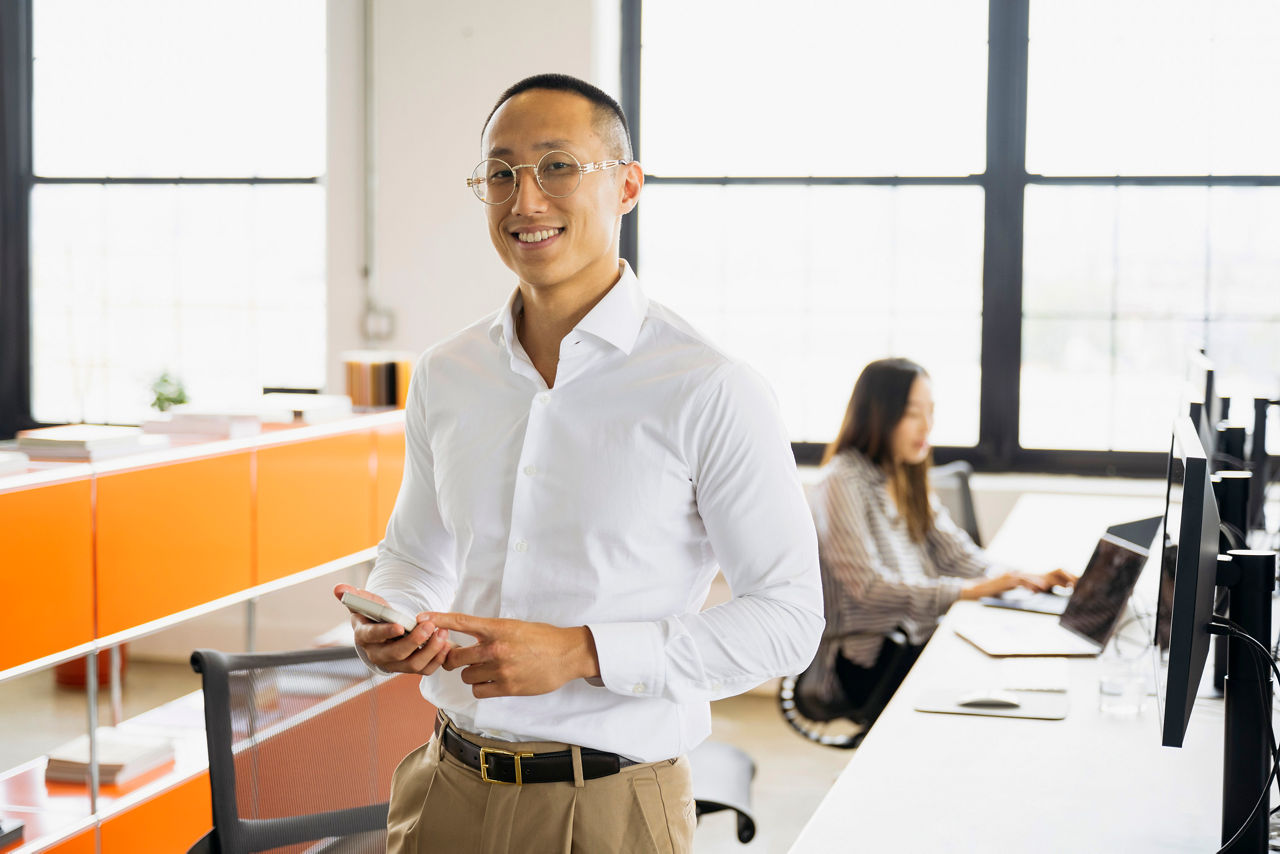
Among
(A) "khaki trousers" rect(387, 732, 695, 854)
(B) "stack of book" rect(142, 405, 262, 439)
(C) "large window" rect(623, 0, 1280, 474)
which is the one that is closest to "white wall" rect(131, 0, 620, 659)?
(C) "large window" rect(623, 0, 1280, 474)

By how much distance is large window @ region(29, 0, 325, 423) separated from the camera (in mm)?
5406

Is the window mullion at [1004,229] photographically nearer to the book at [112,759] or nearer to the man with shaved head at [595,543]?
the book at [112,759]

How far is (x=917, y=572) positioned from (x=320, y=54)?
3.44 meters

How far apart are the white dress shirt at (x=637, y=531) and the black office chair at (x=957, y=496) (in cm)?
281

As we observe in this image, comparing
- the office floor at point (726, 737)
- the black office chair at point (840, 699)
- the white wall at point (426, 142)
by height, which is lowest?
the office floor at point (726, 737)

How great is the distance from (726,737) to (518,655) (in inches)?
133

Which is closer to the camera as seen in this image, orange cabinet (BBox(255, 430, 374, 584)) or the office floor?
orange cabinet (BBox(255, 430, 374, 584))

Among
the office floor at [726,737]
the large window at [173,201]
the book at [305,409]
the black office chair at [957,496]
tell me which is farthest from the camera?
the large window at [173,201]

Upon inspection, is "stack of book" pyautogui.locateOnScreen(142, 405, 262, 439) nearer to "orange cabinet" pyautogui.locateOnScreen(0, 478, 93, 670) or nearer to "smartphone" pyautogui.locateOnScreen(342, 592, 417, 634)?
"orange cabinet" pyautogui.locateOnScreen(0, 478, 93, 670)

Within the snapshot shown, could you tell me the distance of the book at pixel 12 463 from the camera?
2543mm

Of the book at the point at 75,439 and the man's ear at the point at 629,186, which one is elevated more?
the man's ear at the point at 629,186

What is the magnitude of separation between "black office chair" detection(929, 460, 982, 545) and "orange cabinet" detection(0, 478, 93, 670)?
261 cm

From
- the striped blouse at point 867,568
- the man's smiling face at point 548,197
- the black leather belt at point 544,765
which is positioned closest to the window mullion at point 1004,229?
the striped blouse at point 867,568

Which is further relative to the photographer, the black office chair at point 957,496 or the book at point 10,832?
the black office chair at point 957,496
